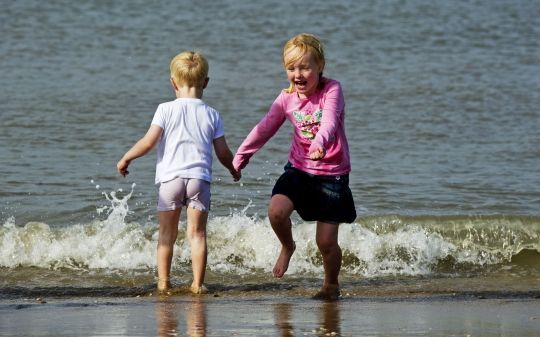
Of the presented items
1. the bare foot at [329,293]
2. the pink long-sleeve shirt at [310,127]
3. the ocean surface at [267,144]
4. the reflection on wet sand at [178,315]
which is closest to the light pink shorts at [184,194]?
the pink long-sleeve shirt at [310,127]

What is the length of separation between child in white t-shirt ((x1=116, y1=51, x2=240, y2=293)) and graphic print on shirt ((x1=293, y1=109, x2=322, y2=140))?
→ 1.51ft

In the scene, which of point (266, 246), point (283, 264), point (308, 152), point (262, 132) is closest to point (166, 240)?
point (283, 264)

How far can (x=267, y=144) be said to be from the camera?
11.7 meters

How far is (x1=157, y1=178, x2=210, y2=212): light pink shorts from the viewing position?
6.64m

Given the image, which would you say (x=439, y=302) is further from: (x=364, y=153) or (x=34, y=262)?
(x=364, y=153)

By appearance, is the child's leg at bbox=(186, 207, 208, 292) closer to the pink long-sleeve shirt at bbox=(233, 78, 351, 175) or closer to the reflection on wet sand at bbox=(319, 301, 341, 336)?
the pink long-sleeve shirt at bbox=(233, 78, 351, 175)

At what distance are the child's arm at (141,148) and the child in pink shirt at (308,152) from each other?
0.47 meters

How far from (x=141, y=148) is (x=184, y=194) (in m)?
0.37

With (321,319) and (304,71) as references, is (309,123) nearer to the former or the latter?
(304,71)

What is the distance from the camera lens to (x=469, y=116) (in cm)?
1335

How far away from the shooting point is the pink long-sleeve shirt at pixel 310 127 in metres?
6.28

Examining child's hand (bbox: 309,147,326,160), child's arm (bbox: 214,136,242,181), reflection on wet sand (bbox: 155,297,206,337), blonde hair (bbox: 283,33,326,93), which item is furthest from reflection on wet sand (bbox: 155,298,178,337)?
blonde hair (bbox: 283,33,326,93)

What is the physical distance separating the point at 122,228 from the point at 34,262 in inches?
29.1

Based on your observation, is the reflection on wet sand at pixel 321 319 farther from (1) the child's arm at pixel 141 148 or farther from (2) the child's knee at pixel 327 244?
(1) the child's arm at pixel 141 148
